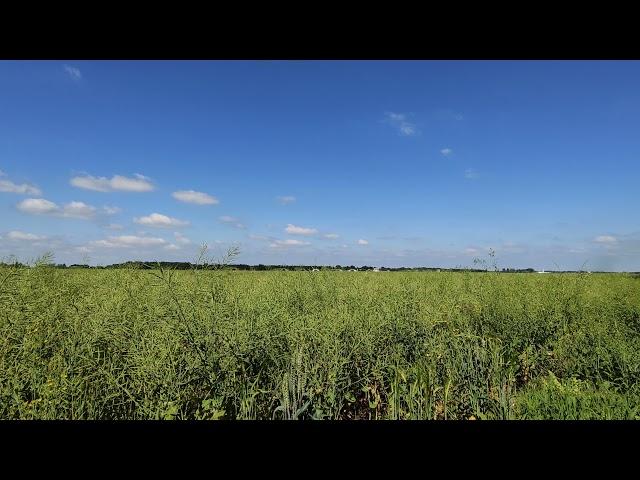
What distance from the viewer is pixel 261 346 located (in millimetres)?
3344
